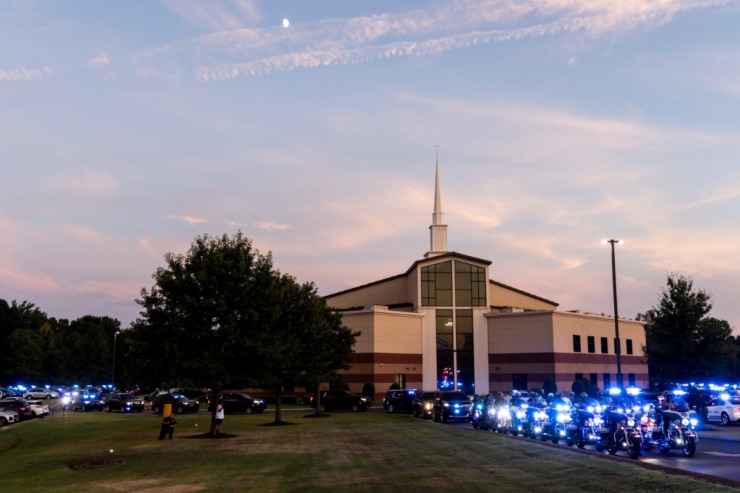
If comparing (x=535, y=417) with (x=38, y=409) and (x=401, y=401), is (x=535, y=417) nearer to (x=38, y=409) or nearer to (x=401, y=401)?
(x=401, y=401)

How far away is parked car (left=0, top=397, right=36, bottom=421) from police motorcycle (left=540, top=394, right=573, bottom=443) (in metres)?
40.8

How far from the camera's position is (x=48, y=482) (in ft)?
60.0

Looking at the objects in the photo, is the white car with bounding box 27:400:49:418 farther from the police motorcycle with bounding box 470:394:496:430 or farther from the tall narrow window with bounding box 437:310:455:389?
the tall narrow window with bounding box 437:310:455:389

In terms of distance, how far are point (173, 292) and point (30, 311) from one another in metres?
118

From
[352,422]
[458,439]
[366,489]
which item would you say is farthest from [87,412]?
[366,489]

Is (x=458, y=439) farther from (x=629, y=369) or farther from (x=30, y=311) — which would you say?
(x=30, y=311)

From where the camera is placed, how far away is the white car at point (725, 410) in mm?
34781

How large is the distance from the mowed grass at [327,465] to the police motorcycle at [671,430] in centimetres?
258

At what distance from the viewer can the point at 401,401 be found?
5119cm

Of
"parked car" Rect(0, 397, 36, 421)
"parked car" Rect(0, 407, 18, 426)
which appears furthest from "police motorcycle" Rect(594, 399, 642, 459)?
"parked car" Rect(0, 397, 36, 421)

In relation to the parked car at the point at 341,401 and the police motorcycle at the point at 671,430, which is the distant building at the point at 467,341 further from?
the police motorcycle at the point at 671,430

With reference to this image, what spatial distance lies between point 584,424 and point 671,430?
2.99 meters

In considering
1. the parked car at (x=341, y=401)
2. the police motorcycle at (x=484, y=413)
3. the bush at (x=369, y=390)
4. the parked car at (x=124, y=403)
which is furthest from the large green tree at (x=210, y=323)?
the bush at (x=369, y=390)

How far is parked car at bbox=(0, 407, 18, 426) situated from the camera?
47.6 meters
